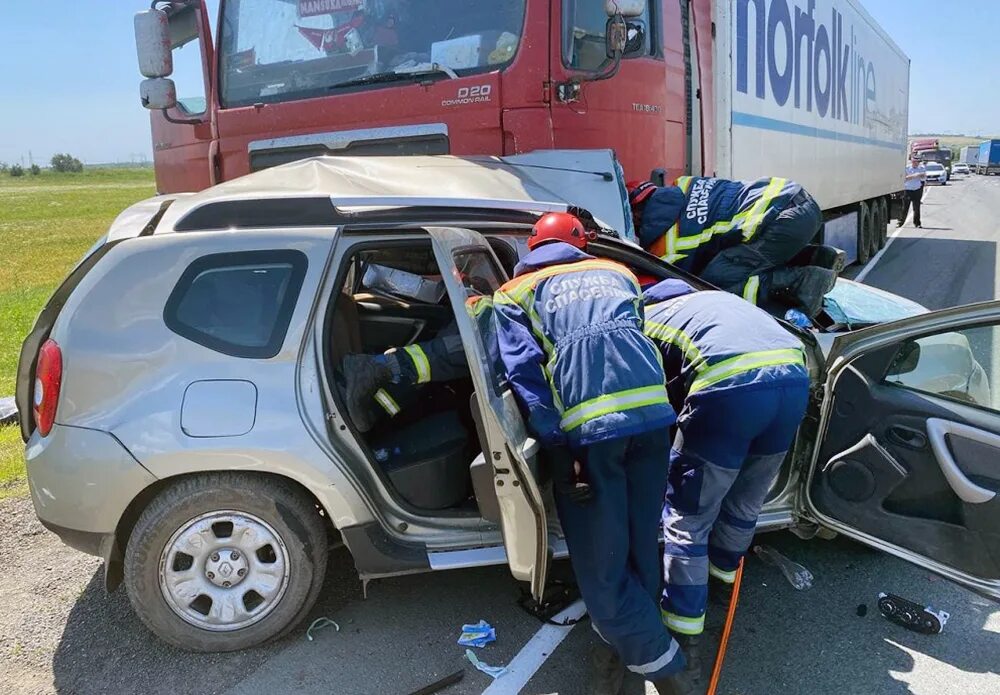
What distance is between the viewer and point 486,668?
112 inches

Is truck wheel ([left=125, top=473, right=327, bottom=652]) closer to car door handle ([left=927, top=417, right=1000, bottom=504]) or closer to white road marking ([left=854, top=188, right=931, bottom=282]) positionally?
car door handle ([left=927, top=417, right=1000, bottom=504])

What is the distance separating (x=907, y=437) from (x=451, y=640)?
188cm

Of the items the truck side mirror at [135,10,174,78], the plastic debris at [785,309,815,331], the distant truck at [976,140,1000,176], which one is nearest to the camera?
the plastic debris at [785,309,815,331]

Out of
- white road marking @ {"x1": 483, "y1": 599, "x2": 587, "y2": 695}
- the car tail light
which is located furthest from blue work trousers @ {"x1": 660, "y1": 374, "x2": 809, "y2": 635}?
the car tail light

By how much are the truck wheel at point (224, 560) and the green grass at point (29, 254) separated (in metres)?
2.16

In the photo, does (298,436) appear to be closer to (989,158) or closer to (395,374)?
(395,374)

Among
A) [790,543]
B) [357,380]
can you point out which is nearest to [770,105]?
[790,543]

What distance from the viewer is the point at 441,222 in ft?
9.96

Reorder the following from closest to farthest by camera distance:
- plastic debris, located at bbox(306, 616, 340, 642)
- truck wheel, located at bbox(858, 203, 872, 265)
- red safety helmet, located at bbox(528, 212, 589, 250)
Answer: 1. red safety helmet, located at bbox(528, 212, 589, 250)
2. plastic debris, located at bbox(306, 616, 340, 642)
3. truck wheel, located at bbox(858, 203, 872, 265)

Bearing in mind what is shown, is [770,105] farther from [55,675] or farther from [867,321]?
[55,675]

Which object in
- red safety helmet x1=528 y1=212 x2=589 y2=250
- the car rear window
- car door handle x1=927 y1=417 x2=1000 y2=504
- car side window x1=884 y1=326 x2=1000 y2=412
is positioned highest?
red safety helmet x1=528 y1=212 x2=589 y2=250

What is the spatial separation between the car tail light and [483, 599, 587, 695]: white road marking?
178cm

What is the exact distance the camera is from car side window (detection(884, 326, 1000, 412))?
115 inches

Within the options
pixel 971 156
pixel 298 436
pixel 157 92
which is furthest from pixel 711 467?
pixel 971 156
